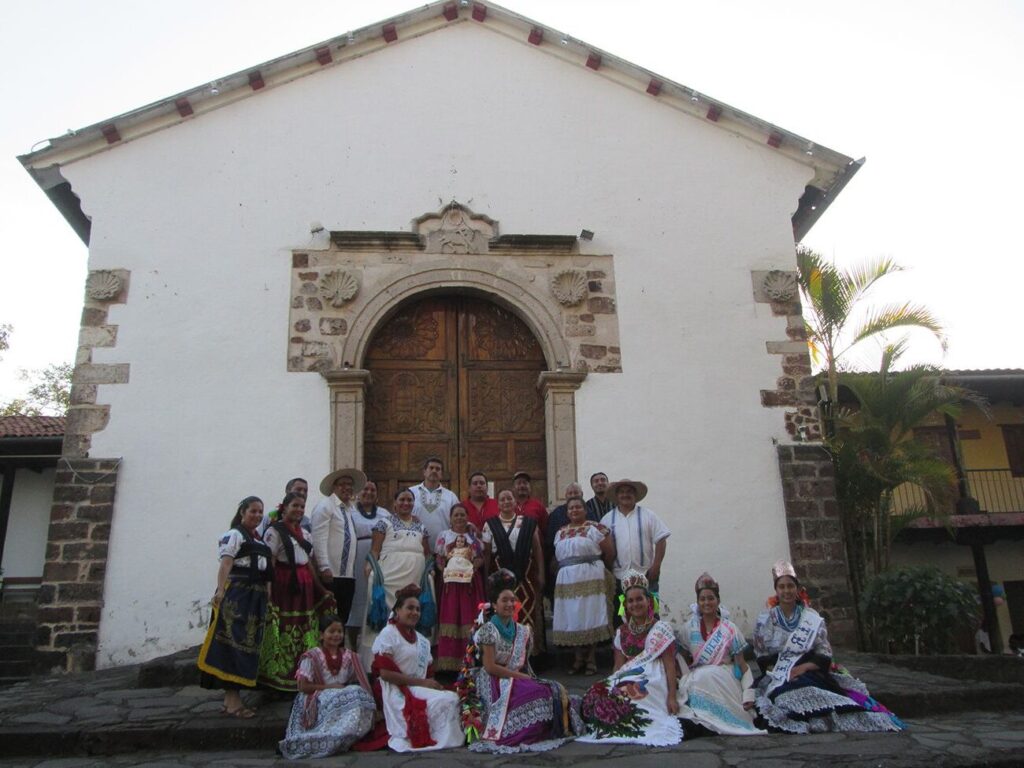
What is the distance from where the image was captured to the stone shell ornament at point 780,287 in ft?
→ 28.4

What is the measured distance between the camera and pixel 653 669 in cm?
499

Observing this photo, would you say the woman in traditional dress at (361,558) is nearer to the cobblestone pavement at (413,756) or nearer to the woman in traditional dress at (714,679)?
the cobblestone pavement at (413,756)

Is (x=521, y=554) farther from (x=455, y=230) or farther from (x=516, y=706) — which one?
(x=455, y=230)

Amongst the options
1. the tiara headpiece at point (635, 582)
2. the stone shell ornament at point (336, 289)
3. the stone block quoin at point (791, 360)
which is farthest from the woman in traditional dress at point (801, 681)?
the stone shell ornament at point (336, 289)

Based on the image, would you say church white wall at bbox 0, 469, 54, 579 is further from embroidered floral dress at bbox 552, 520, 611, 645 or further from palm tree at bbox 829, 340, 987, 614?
palm tree at bbox 829, 340, 987, 614

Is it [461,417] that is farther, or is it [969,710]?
[461,417]

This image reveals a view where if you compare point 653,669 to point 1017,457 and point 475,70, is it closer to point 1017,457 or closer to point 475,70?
point 475,70

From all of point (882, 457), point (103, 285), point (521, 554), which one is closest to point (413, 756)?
point (521, 554)

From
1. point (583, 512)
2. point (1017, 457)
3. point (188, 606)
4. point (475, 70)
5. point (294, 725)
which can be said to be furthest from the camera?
point (1017, 457)

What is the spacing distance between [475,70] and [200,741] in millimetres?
7052

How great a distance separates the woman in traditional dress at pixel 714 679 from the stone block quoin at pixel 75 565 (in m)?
4.87

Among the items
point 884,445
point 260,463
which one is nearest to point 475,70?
point 260,463

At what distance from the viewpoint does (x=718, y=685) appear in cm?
499

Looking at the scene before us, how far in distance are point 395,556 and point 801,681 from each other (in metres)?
2.69
